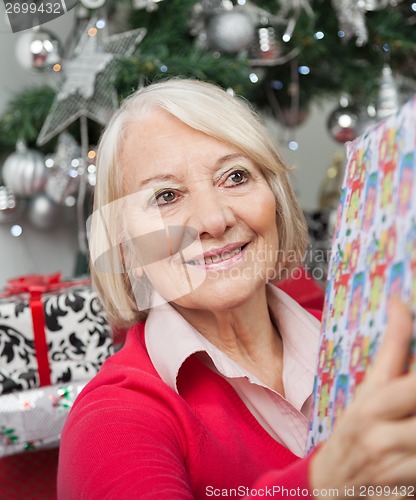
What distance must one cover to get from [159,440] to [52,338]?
61cm

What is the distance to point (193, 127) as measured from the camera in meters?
0.99

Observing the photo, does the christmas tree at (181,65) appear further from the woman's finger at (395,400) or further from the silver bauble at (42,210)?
the woman's finger at (395,400)

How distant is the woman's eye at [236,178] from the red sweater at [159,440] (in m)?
0.25

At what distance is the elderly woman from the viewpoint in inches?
33.3

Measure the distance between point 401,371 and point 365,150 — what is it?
0.23 m

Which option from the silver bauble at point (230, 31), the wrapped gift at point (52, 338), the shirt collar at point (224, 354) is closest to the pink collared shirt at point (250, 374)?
the shirt collar at point (224, 354)

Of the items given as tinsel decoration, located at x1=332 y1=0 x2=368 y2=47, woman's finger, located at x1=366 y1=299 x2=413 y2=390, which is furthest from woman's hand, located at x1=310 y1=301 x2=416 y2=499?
tinsel decoration, located at x1=332 y1=0 x2=368 y2=47

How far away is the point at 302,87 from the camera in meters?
2.25

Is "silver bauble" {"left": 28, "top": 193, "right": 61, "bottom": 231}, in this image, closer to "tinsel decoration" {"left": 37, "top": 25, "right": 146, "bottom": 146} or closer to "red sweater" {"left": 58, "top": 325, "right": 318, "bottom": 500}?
"tinsel decoration" {"left": 37, "top": 25, "right": 146, "bottom": 146}

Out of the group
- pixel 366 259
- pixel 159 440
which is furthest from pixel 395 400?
pixel 159 440

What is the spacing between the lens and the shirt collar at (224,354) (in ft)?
3.13

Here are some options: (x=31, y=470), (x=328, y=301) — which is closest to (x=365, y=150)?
(x=328, y=301)

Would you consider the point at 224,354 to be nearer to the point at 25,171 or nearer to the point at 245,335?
the point at 245,335

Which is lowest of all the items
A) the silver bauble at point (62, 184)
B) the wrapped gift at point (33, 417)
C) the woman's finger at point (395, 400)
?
the wrapped gift at point (33, 417)
